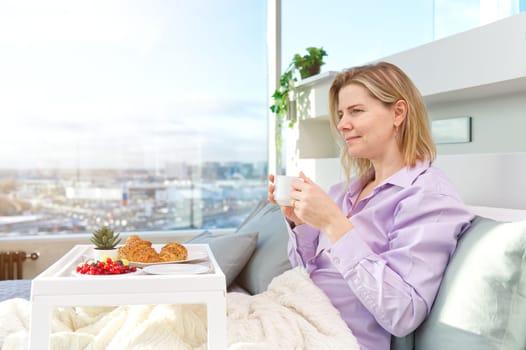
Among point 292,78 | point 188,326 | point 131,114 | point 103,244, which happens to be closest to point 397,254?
point 188,326

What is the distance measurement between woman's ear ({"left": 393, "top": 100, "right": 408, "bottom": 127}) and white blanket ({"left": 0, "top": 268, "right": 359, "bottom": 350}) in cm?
55

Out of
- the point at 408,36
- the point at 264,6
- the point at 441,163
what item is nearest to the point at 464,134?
the point at 441,163

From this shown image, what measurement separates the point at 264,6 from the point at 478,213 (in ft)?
9.69

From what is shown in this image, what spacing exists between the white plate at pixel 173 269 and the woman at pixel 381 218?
13.3 inches

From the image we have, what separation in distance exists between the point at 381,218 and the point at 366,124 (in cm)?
29

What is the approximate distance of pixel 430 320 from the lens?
4.18 ft

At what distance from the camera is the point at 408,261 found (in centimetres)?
129

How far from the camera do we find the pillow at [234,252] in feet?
7.04

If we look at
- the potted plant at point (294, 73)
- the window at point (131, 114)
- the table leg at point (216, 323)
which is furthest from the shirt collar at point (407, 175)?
the window at point (131, 114)

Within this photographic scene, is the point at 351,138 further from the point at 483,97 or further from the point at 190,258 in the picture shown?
the point at 483,97

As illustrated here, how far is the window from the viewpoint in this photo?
3.63m

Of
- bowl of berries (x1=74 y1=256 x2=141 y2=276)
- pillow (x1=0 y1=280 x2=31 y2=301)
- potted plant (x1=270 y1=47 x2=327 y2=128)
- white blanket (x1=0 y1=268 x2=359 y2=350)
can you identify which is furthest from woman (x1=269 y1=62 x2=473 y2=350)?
potted plant (x1=270 y1=47 x2=327 y2=128)

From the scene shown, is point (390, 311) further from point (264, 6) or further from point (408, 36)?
point (264, 6)

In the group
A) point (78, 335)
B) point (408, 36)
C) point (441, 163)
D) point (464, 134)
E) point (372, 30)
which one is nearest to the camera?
point (78, 335)
